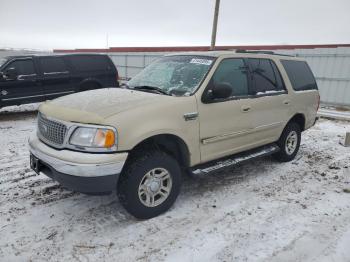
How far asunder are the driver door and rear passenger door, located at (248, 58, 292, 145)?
0.53ft

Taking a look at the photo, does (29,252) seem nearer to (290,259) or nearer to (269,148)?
(290,259)

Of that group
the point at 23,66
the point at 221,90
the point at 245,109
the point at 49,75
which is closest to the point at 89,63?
the point at 49,75

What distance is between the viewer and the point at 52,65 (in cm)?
966

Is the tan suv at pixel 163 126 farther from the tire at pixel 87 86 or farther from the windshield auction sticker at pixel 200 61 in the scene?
the tire at pixel 87 86

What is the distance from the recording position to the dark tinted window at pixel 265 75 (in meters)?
4.74

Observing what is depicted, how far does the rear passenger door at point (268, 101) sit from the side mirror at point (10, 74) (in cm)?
722

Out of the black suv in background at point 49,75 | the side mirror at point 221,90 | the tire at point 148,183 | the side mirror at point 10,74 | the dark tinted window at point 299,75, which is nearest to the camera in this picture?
the tire at point 148,183

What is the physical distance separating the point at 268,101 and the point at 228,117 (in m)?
1.03

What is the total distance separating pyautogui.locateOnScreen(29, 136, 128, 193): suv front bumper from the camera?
9.91 feet

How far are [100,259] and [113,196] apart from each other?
4.45ft

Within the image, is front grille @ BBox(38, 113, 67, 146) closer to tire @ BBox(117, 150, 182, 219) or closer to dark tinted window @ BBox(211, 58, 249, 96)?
tire @ BBox(117, 150, 182, 219)

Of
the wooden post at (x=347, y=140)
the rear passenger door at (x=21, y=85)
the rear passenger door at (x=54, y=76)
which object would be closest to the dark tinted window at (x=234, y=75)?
the wooden post at (x=347, y=140)

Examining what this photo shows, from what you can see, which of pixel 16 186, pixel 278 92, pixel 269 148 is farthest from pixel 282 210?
pixel 16 186

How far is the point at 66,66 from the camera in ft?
32.5
